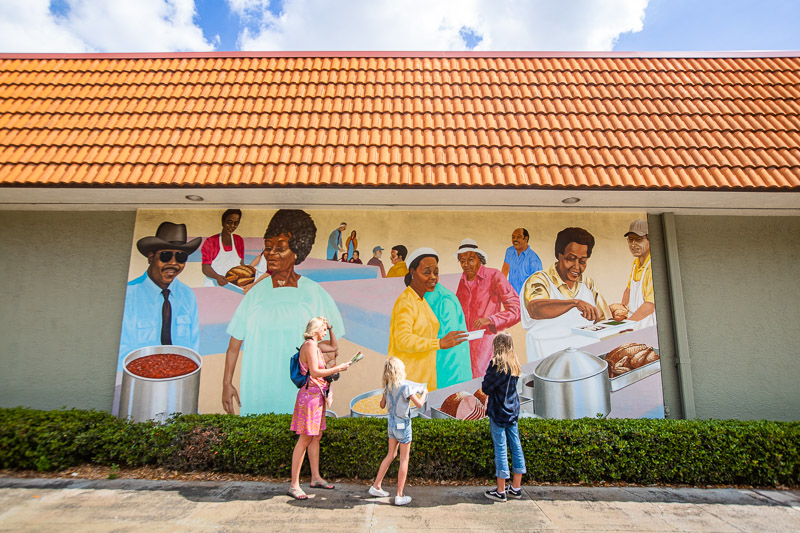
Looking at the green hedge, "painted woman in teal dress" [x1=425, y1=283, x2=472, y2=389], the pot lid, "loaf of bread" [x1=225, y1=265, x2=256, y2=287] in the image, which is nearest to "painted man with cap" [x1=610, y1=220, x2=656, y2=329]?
the pot lid

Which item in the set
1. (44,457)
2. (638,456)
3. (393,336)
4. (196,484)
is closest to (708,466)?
(638,456)

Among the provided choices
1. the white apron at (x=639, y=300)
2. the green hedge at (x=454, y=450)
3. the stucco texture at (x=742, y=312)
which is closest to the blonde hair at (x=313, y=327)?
the green hedge at (x=454, y=450)

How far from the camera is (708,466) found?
4.89 meters

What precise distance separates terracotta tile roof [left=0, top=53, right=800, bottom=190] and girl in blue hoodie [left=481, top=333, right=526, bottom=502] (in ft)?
8.20

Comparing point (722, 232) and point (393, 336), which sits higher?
point (722, 232)

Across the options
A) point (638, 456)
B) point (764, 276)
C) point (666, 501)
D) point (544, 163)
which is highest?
point (544, 163)

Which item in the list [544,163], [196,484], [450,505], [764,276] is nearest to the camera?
[450,505]

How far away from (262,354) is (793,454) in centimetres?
654

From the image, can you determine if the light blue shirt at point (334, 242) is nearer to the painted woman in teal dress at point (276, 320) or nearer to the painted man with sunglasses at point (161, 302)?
the painted woman in teal dress at point (276, 320)

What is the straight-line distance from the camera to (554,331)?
659 cm

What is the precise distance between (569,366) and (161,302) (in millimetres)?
5947

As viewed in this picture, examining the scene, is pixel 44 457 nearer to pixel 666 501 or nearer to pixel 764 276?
pixel 666 501

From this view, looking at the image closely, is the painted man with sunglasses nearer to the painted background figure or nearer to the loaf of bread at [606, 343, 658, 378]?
the painted background figure

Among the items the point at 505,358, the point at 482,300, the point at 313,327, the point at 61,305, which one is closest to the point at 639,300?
the point at 482,300
